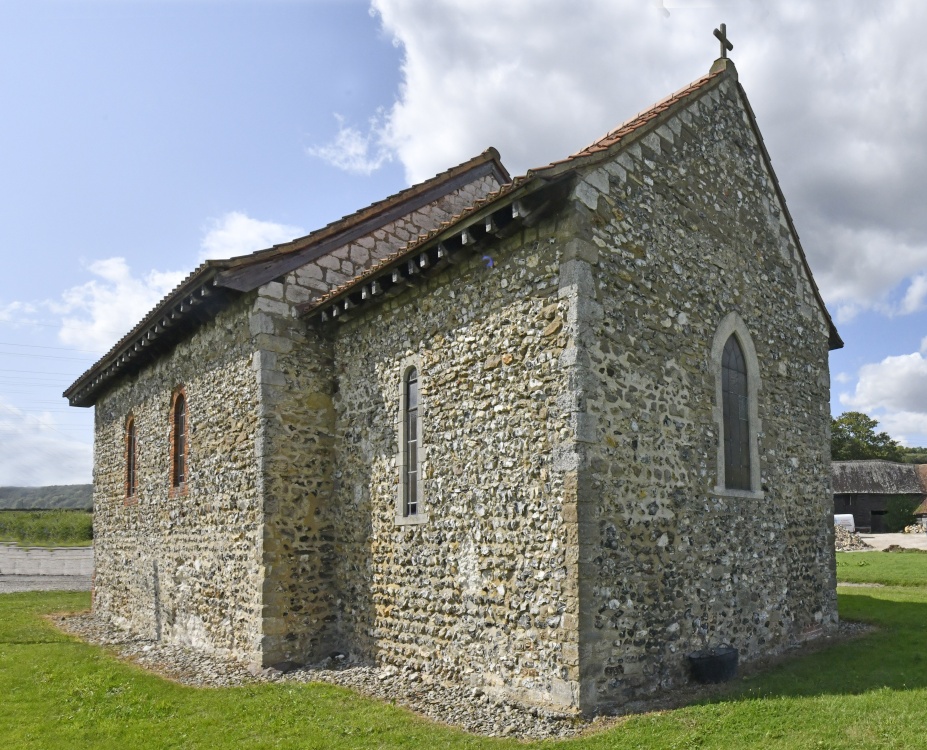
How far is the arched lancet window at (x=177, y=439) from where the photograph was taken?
14625mm

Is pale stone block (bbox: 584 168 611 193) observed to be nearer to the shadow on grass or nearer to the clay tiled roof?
the clay tiled roof

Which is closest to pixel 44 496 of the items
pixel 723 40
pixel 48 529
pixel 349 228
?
pixel 48 529

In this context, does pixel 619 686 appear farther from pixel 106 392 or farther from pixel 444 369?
pixel 106 392

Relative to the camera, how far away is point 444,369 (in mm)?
9867

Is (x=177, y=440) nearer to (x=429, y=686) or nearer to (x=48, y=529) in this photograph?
(x=429, y=686)

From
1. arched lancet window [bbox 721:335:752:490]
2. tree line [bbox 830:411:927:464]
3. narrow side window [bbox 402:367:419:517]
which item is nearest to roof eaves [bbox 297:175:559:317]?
narrow side window [bbox 402:367:419:517]

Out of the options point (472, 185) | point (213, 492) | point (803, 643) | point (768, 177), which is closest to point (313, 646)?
point (213, 492)

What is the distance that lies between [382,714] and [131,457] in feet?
40.0

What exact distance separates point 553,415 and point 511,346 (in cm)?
111

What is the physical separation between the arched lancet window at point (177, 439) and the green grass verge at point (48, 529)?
39.4 meters

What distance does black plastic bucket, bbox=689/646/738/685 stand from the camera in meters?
8.82

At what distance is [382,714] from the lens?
8266 mm

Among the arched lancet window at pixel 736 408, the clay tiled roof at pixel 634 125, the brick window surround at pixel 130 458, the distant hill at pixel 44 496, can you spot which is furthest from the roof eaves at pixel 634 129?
the distant hill at pixel 44 496

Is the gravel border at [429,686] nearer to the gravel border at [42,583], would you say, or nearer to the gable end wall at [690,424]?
the gable end wall at [690,424]
